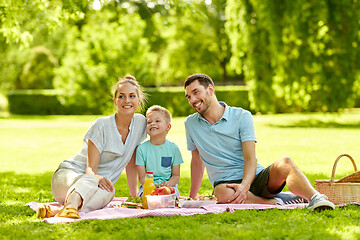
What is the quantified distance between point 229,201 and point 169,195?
562 millimetres

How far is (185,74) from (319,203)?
110 feet

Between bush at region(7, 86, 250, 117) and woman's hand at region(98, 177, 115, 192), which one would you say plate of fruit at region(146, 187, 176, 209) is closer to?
woman's hand at region(98, 177, 115, 192)

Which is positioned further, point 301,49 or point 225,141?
point 301,49

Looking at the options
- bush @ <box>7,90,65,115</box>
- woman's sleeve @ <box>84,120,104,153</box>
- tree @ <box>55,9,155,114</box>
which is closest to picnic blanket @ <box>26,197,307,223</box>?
woman's sleeve @ <box>84,120,104,153</box>

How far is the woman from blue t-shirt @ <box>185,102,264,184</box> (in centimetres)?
63

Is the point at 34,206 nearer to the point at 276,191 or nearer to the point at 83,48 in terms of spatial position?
the point at 276,191

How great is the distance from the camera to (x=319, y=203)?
416 centimetres

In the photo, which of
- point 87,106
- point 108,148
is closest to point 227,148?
point 108,148

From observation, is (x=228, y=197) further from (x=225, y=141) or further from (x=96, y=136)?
(x=96, y=136)

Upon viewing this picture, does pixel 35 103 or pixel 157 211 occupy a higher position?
pixel 35 103

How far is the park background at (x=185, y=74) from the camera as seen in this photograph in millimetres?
3910

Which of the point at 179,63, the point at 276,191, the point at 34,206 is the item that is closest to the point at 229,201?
the point at 276,191

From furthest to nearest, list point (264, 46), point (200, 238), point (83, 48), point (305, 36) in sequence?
point (83, 48) < point (264, 46) < point (305, 36) < point (200, 238)

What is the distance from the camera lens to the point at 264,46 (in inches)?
707
